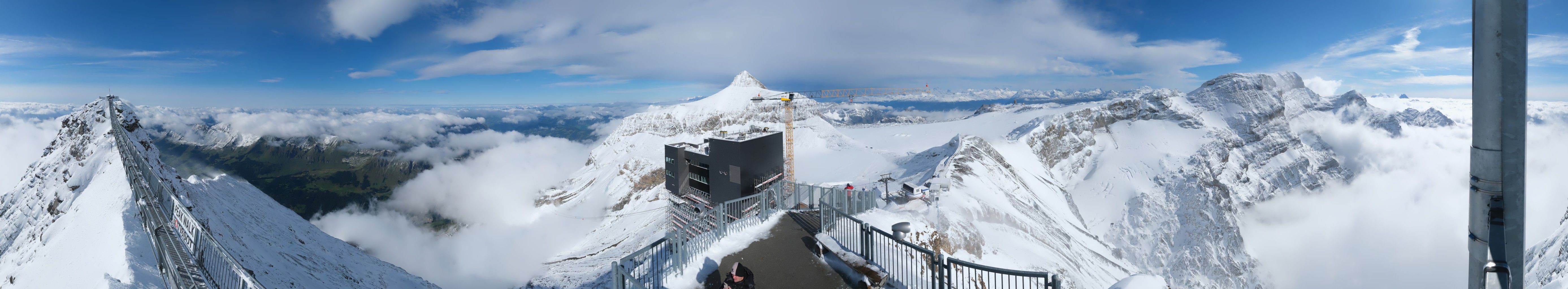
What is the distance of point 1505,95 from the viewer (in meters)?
2.98

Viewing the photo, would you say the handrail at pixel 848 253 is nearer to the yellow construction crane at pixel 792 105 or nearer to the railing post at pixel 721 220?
the railing post at pixel 721 220

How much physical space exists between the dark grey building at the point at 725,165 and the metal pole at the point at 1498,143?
3778 cm

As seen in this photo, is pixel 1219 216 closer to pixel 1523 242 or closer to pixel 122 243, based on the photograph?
pixel 1523 242

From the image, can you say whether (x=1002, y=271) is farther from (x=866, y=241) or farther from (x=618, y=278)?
(x=618, y=278)

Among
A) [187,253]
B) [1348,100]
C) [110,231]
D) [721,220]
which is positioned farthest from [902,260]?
[1348,100]

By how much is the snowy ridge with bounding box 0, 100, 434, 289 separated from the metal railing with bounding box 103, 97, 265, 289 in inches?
81.3

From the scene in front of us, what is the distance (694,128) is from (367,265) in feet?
361

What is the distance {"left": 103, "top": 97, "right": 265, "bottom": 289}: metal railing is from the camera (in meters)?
8.22

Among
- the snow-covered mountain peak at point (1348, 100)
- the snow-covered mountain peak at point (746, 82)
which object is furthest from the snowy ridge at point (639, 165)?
the snow-covered mountain peak at point (1348, 100)

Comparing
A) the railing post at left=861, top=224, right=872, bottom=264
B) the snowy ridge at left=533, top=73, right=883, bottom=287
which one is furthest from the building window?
the railing post at left=861, top=224, right=872, bottom=264

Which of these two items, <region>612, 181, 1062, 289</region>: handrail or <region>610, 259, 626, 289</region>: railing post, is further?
<region>612, 181, 1062, 289</region>: handrail

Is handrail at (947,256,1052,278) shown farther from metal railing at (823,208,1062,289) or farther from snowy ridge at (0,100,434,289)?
snowy ridge at (0,100,434,289)

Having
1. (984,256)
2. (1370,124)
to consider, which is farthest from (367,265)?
(1370,124)

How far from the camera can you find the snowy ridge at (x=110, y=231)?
598 inches
